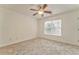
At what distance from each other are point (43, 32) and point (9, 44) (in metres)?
0.64

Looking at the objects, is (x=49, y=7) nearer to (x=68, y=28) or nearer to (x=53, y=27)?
(x=53, y=27)

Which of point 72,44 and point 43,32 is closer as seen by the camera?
point 72,44

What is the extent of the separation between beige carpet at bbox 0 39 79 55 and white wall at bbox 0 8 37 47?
96mm

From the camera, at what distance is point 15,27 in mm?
1951

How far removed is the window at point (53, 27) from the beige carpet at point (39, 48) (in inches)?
6.7

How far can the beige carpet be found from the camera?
189cm

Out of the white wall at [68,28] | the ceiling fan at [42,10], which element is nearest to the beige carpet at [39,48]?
the white wall at [68,28]

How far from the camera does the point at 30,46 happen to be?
193 centimetres

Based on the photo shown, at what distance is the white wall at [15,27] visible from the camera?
6.23 feet

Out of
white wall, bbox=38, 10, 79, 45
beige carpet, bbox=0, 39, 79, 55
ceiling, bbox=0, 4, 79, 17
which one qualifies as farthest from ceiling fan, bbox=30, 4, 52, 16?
beige carpet, bbox=0, 39, 79, 55

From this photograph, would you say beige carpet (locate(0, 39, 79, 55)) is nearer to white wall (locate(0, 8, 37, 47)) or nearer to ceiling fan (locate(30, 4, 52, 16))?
white wall (locate(0, 8, 37, 47))
